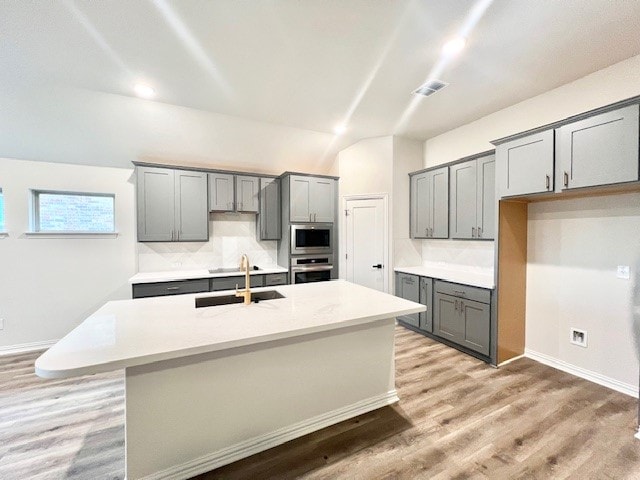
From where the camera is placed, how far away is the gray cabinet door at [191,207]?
→ 3.76 meters

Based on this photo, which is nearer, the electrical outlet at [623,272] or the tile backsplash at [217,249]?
the electrical outlet at [623,272]

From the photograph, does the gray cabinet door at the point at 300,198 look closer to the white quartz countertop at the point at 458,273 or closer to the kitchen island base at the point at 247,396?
the white quartz countertop at the point at 458,273

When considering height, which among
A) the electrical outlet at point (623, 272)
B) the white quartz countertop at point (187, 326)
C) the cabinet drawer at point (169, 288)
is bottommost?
the cabinet drawer at point (169, 288)

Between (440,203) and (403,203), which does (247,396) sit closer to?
(440,203)

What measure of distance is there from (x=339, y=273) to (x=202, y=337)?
3355mm

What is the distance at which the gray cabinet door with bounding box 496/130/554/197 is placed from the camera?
253 cm

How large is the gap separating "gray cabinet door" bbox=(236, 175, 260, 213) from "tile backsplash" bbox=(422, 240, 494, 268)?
9.59 feet

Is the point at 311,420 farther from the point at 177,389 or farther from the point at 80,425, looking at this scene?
the point at 80,425

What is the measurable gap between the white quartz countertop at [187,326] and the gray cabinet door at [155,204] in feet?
5.94

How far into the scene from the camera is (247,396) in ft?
5.70

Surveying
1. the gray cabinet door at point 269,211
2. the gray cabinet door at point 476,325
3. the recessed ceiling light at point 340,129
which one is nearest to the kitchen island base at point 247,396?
the gray cabinet door at point 476,325

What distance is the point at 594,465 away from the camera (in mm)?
1686

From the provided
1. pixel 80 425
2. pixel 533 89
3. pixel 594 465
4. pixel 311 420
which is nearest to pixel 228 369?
pixel 311 420

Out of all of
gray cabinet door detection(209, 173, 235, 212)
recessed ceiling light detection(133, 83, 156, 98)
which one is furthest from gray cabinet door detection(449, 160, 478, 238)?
recessed ceiling light detection(133, 83, 156, 98)
